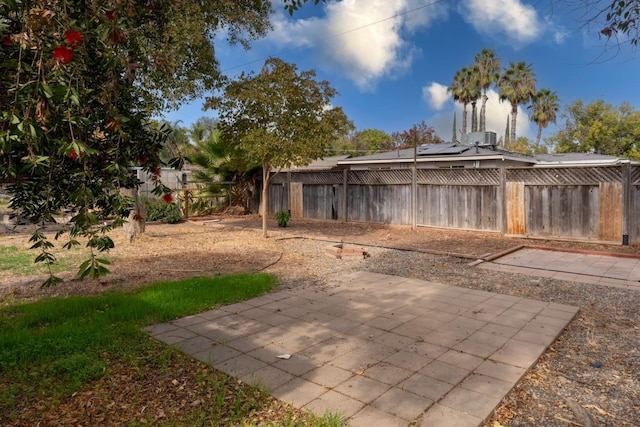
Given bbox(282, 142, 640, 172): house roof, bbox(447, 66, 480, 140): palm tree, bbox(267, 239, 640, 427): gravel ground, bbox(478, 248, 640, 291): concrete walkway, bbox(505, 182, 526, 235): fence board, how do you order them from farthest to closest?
bbox(447, 66, 480, 140): palm tree, bbox(282, 142, 640, 172): house roof, bbox(505, 182, 526, 235): fence board, bbox(478, 248, 640, 291): concrete walkway, bbox(267, 239, 640, 427): gravel ground

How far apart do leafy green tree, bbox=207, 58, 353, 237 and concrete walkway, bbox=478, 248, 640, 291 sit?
4886 mm

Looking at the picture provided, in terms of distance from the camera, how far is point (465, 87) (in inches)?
1411

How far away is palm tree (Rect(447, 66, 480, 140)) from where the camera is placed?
35.4 meters

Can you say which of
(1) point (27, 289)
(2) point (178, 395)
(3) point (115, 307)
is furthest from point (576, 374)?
(1) point (27, 289)

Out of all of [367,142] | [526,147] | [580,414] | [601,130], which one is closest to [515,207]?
[580,414]

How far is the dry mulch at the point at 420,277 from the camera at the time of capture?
2.65 m

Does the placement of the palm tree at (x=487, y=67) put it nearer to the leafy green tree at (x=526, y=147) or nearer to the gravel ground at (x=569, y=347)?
the leafy green tree at (x=526, y=147)

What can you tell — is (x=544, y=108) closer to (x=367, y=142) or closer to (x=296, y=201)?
(x=367, y=142)

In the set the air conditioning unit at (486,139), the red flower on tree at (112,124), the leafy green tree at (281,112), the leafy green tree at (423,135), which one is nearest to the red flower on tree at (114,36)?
the red flower on tree at (112,124)

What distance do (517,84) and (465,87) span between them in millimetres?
4126

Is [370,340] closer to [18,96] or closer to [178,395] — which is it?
[178,395]

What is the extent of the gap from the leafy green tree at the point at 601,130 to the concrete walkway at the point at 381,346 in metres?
28.0

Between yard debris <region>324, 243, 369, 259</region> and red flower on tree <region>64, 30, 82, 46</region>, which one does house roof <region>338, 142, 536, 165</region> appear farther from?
red flower on tree <region>64, 30, 82, 46</region>

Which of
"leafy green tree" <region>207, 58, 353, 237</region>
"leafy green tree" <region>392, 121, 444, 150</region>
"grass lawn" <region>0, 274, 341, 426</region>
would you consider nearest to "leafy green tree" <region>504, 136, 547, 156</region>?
"leafy green tree" <region>392, 121, 444, 150</region>
